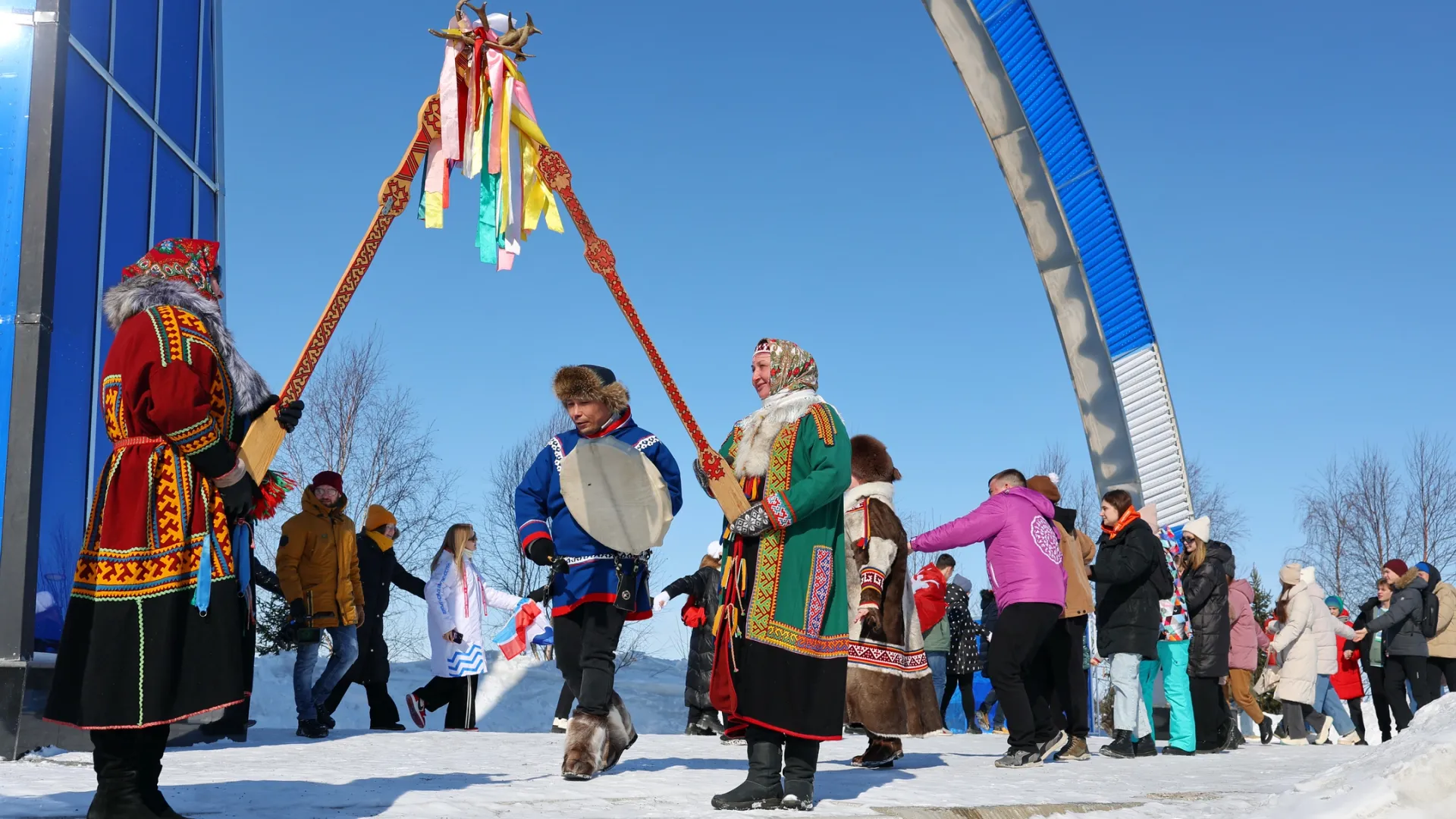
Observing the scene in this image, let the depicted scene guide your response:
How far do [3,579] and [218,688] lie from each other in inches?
128

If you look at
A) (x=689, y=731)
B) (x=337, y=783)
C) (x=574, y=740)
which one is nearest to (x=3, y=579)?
(x=337, y=783)

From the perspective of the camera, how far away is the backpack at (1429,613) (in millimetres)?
10773

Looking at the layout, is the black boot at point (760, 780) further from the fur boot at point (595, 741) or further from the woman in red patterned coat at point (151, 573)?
the woman in red patterned coat at point (151, 573)

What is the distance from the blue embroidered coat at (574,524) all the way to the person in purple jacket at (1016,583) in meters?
1.65

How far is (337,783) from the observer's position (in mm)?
5148

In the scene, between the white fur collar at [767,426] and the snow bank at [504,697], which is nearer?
the white fur collar at [767,426]

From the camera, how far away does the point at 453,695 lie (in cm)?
1034

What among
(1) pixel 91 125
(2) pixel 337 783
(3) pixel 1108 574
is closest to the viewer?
(2) pixel 337 783

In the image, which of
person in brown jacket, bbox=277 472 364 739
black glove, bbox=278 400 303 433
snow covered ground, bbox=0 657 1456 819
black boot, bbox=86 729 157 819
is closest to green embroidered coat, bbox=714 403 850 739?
snow covered ground, bbox=0 657 1456 819

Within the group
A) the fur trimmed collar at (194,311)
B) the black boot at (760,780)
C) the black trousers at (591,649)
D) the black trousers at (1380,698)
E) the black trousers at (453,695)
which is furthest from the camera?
the black trousers at (1380,698)

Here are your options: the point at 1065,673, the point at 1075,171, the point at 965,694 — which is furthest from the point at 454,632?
the point at 1075,171

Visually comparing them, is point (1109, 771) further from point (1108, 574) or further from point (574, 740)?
point (574, 740)

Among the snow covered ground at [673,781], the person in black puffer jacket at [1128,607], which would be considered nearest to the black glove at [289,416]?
the snow covered ground at [673,781]

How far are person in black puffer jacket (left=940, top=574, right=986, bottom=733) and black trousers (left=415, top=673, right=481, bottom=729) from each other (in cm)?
482
